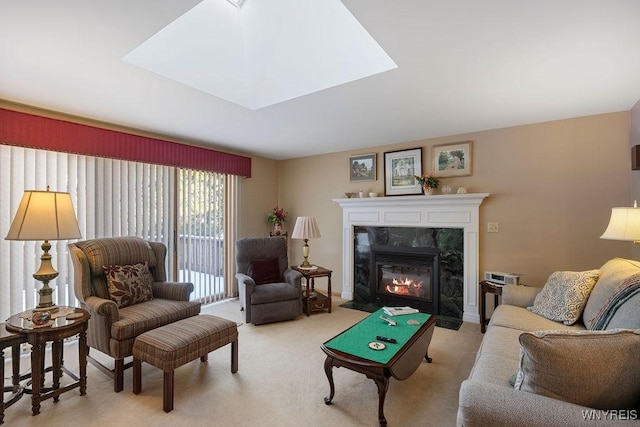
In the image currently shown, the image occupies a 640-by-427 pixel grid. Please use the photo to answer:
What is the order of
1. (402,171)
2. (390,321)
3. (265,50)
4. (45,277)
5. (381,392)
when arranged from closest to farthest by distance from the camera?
(381,392), (45,277), (390,321), (265,50), (402,171)

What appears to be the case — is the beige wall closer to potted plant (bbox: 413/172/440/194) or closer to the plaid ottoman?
potted plant (bbox: 413/172/440/194)

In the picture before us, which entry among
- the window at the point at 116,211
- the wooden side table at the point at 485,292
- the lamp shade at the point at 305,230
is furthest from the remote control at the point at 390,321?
the window at the point at 116,211

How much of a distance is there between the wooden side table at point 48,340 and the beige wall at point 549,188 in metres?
4.06

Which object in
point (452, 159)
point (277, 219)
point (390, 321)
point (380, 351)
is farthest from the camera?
point (277, 219)

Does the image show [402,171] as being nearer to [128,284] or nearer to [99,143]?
[128,284]

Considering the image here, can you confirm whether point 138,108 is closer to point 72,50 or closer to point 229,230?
point 72,50

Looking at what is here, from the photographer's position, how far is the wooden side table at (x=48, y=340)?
1925 millimetres

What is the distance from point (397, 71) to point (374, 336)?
1985 mm

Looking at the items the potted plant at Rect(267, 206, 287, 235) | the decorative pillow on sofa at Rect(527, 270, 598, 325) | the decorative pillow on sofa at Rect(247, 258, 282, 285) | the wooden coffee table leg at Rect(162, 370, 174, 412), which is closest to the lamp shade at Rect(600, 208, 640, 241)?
the decorative pillow on sofa at Rect(527, 270, 598, 325)

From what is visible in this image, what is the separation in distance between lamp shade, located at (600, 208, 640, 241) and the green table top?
1480 mm

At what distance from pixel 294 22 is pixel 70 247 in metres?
2.74

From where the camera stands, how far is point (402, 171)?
14.2 feet

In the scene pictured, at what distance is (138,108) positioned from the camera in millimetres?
2979

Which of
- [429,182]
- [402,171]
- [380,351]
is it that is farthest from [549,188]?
[380,351]
